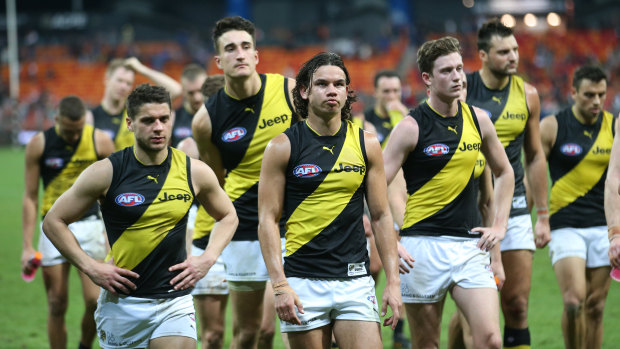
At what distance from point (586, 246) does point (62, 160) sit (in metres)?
4.79

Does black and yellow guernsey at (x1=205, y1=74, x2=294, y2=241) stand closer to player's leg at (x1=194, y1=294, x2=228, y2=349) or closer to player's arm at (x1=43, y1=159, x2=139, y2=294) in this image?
player's leg at (x1=194, y1=294, x2=228, y2=349)

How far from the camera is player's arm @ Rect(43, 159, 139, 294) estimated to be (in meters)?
4.57

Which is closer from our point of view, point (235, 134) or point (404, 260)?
A: point (404, 260)

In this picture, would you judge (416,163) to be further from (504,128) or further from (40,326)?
(40,326)

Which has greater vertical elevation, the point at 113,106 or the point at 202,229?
the point at 113,106

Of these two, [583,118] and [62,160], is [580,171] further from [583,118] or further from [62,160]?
[62,160]

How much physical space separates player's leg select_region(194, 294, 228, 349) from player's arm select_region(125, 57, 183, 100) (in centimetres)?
239

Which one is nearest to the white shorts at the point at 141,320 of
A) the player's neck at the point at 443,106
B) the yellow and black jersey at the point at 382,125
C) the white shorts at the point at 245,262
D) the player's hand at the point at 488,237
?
the white shorts at the point at 245,262

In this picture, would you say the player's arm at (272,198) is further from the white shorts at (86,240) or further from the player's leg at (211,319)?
the white shorts at (86,240)

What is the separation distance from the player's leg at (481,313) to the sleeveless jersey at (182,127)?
171 inches

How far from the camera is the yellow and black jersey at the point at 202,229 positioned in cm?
646

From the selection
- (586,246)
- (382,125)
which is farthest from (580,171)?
(382,125)

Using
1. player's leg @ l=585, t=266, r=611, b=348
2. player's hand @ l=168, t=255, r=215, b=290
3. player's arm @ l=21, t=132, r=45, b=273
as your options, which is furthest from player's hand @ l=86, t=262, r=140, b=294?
player's leg @ l=585, t=266, r=611, b=348

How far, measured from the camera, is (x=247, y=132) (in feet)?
19.3
